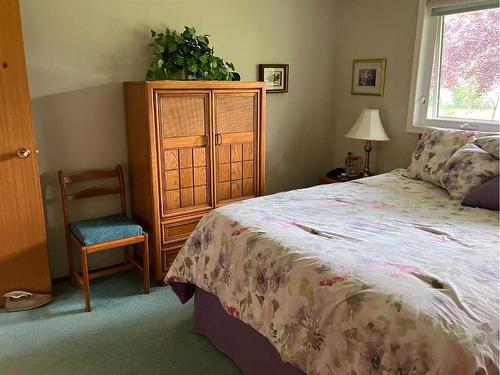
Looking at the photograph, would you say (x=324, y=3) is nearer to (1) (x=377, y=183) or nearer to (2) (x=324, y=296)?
(1) (x=377, y=183)

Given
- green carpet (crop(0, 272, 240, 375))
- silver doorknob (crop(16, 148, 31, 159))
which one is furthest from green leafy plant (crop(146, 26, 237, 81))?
green carpet (crop(0, 272, 240, 375))

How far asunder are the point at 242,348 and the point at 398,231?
3.05ft

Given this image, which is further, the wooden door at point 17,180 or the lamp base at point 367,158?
the lamp base at point 367,158

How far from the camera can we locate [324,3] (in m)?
3.86

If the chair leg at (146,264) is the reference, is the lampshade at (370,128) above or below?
above

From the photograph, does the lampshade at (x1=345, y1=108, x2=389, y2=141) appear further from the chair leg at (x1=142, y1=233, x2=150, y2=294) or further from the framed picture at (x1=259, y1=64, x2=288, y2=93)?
the chair leg at (x1=142, y1=233, x2=150, y2=294)

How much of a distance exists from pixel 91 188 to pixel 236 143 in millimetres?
1093

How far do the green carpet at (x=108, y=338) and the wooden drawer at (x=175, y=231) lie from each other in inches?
14.3

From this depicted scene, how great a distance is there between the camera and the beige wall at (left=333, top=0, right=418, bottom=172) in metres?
3.41

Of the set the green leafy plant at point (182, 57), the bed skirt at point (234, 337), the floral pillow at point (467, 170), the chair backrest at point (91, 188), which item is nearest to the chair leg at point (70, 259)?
the chair backrest at point (91, 188)

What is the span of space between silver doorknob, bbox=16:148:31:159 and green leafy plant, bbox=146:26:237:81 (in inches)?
36.1

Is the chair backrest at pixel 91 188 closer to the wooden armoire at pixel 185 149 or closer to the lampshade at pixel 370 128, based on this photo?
the wooden armoire at pixel 185 149

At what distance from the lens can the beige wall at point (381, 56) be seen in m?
3.41

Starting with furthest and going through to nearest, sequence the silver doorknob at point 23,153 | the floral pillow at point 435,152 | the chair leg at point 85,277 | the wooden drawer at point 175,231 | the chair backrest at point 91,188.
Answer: the wooden drawer at point 175,231 → the chair backrest at point 91,188 → the floral pillow at point 435,152 → the chair leg at point 85,277 → the silver doorknob at point 23,153
